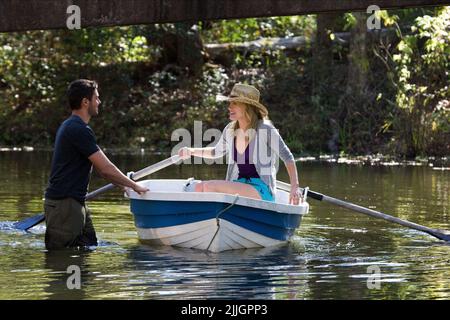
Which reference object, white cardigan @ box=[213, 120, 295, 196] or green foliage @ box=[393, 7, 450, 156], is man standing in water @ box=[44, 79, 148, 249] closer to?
white cardigan @ box=[213, 120, 295, 196]

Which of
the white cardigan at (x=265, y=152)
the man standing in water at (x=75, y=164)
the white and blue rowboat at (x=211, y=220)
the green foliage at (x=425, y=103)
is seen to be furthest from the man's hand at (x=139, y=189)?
the green foliage at (x=425, y=103)

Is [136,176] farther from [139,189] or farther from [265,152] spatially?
[265,152]

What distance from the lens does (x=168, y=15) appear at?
35.2 ft

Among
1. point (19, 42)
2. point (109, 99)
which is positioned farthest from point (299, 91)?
point (19, 42)

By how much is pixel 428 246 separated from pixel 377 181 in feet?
22.4

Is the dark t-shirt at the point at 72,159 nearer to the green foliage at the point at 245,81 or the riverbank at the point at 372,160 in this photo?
the riverbank at the point at 372,160

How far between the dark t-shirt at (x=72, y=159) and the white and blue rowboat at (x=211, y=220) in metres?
0.73

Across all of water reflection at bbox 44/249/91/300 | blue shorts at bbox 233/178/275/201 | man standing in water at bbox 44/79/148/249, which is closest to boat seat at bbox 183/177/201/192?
blue shorts at bbox 233/178/275/201

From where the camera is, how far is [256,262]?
9695 mm

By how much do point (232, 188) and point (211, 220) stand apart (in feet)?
1.43

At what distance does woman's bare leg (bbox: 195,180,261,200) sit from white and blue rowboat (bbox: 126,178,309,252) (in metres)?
0.22

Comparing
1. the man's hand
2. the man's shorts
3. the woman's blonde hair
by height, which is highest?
the woman's blonde hair

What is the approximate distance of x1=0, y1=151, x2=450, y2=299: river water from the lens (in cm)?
818

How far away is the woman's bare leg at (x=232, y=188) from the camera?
10195mm
